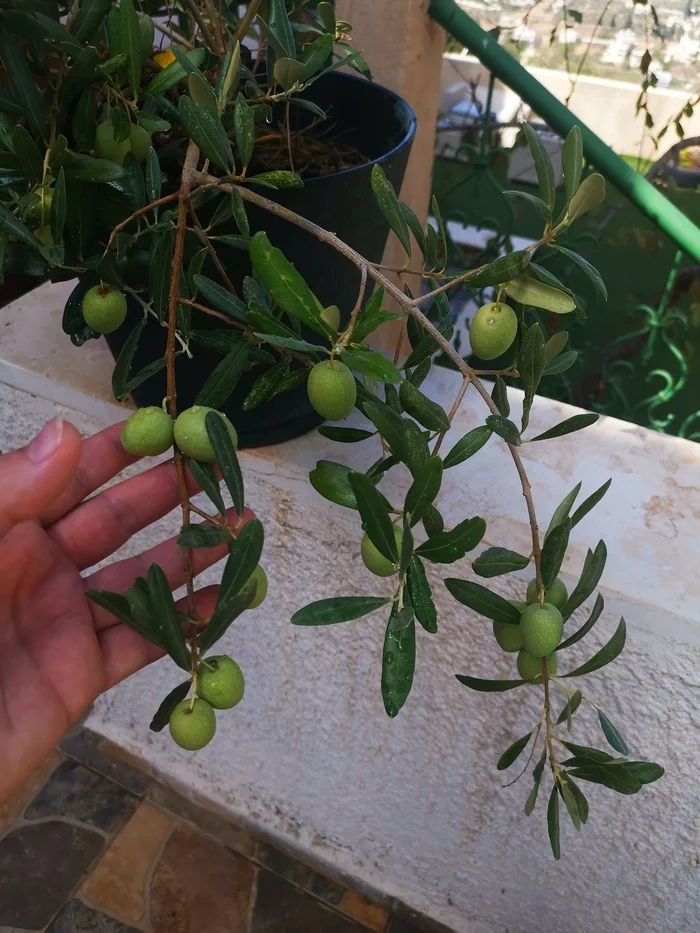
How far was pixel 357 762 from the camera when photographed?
1.19 m

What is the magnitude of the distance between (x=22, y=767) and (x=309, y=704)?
1.58 feet

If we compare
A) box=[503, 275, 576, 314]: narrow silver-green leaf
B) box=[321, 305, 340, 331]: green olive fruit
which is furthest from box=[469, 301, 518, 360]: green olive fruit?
box=[321, 305, 340, 331]: green olive fruit

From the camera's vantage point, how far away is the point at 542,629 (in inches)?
23.3

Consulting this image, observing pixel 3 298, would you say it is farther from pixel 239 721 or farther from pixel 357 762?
pixel 357 762

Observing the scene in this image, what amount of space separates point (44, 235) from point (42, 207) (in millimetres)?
27

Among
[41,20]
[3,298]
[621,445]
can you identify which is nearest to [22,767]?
[41,20]

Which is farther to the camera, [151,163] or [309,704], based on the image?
[309,704]

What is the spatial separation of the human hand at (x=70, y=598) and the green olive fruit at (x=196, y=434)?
0.21 meters

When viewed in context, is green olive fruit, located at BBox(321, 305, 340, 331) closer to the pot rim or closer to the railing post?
the pot rim

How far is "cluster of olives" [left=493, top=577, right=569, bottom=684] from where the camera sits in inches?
23.4

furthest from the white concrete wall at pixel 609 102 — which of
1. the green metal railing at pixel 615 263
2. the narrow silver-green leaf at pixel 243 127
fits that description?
the narrow silver-green leaf at pixel 243 127

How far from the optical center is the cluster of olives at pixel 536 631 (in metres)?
0.59

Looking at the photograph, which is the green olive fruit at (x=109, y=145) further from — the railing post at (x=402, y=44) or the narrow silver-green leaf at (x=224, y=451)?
the railing post at (x=402, y=44)

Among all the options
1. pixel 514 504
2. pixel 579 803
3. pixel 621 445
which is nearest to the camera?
pixel 579 803
